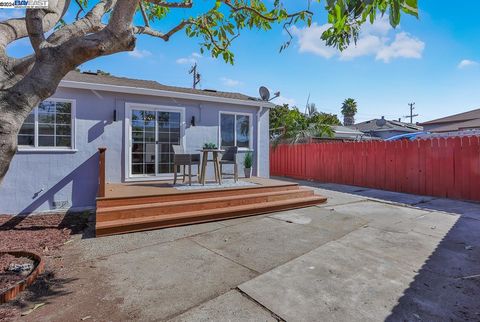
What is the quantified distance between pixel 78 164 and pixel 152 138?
193cm

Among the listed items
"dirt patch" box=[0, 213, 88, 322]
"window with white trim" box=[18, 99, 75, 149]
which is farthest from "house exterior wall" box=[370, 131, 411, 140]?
"dirt patch" box=[0, 213, 88, 322]

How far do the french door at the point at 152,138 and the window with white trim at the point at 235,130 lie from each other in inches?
56.4

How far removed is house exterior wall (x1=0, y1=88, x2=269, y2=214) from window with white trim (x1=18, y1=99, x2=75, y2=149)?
0.17m

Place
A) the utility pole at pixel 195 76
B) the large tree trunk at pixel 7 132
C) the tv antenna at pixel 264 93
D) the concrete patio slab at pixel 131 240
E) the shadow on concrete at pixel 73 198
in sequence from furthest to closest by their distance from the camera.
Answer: the utility pole at pixel 195 76
the tv antenna at pixel 264 93
the shadow on concrete at pixel 73 198
the concrete patio slab at pixel 131 240
the large tree trunk at pixel 7 132

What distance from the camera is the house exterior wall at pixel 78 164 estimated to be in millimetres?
5984

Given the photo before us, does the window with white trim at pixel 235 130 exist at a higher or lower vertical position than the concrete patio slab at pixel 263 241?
higher

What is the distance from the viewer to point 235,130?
9.01 m

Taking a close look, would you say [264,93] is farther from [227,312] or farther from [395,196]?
[227,312]

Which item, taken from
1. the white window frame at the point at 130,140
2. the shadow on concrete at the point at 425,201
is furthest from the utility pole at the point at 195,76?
the shadow on concrete at the point at 425,201

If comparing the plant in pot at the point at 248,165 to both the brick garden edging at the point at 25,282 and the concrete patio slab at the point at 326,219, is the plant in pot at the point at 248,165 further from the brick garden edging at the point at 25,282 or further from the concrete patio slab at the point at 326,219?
the brick garden edging at the point at 25,282

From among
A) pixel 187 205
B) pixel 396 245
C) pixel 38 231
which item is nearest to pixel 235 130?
pixel 187 205

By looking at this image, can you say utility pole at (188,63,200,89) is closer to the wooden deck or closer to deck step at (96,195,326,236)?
the wooden deck

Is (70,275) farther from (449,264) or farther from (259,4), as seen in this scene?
(259,4)

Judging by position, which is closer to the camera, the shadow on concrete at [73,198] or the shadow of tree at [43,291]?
the shadow of tree at [43,291]
